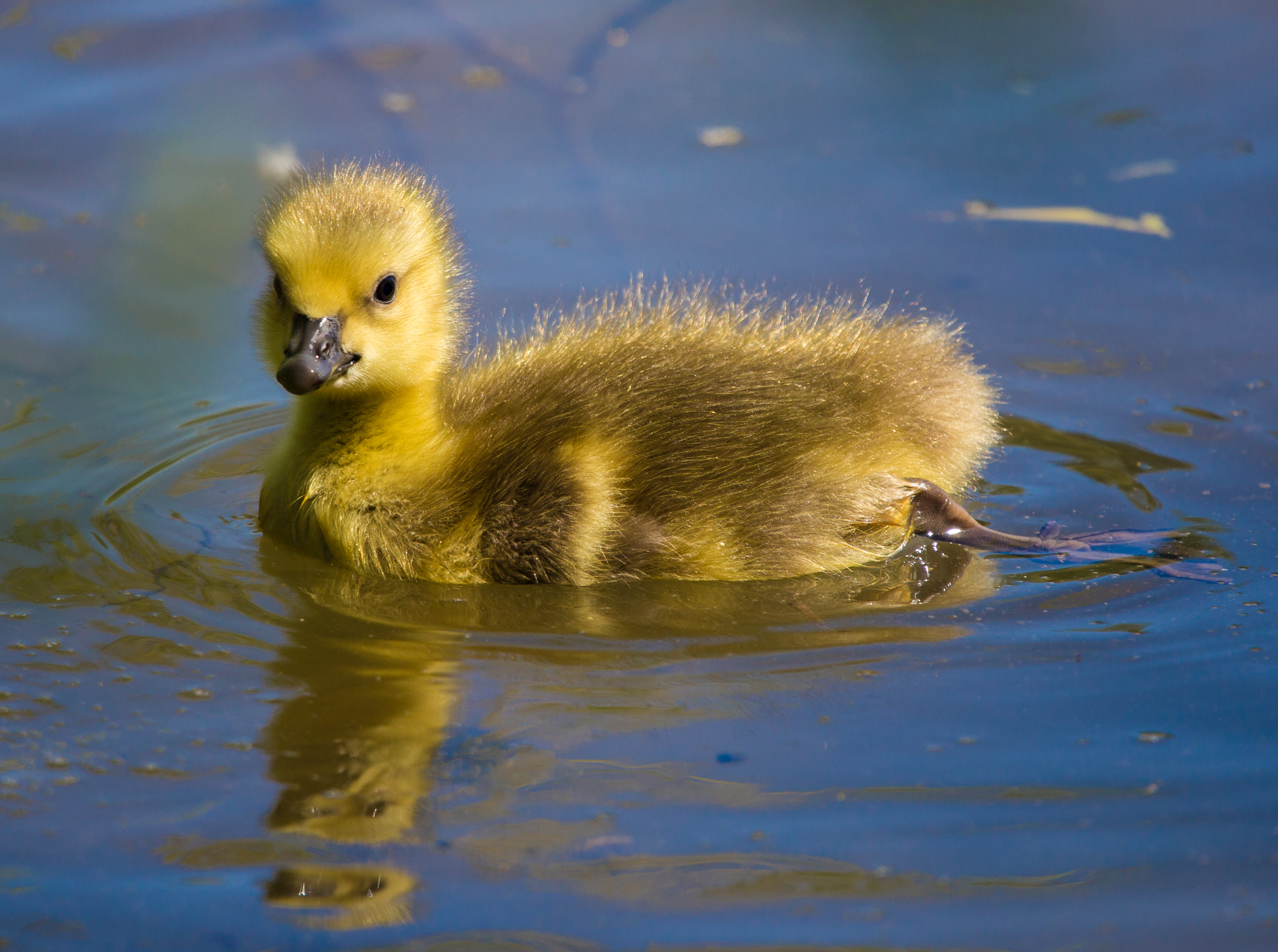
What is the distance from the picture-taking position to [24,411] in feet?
13.4

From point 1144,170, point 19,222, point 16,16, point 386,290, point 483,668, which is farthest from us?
point 16,16

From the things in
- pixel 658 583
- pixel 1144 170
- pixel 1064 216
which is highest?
pixel 1144 170

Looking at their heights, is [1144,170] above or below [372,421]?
above

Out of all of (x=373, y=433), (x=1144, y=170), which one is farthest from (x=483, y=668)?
(x=1144, y=170)

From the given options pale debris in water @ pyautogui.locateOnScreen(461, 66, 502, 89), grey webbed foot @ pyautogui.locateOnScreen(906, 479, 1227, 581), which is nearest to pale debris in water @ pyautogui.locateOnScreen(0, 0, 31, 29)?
pale debris in water @ pyautogui.locateOnScreen(461, 66, 502, 89)

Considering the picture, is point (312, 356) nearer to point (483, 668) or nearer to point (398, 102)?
point (483, 668)

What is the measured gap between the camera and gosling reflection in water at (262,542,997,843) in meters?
2.56

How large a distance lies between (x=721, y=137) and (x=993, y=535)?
2.42 m

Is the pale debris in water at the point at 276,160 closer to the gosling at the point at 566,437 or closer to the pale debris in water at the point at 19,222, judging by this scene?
the pale debris in water at the point at 19,222

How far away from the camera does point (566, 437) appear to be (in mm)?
3273

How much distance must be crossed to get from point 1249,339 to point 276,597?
275 centimetres

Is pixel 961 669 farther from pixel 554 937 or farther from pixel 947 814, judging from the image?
pixel 554 937

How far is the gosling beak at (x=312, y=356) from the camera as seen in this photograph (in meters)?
3.18

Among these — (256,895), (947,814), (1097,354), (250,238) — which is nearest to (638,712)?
(947,814)
